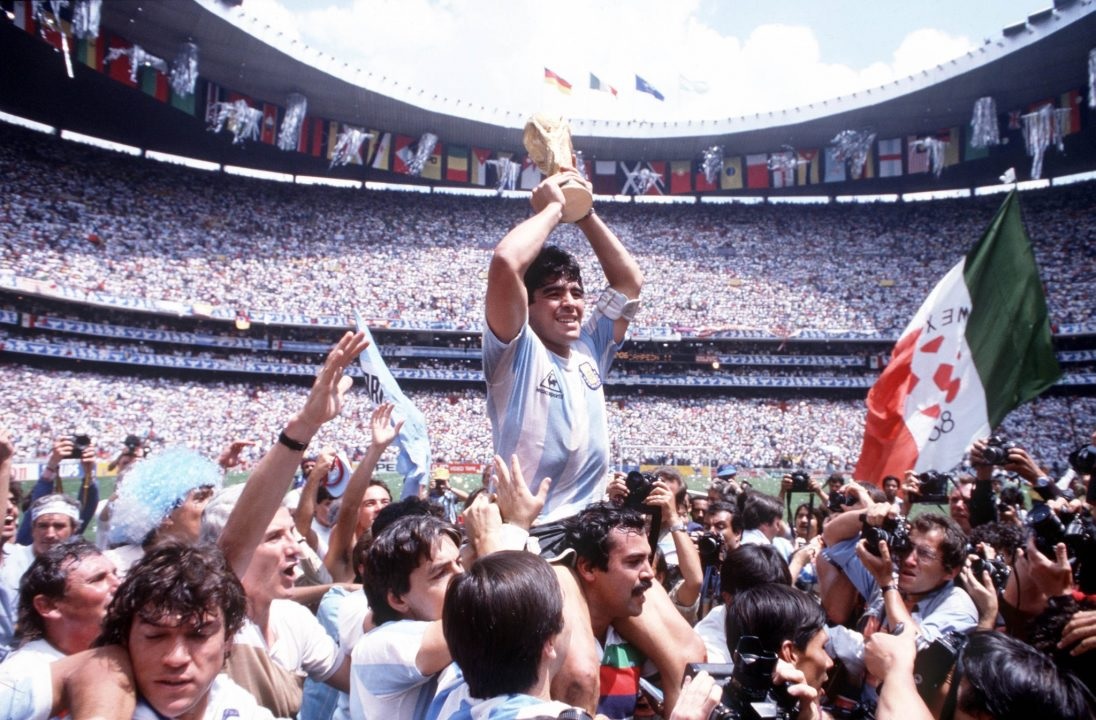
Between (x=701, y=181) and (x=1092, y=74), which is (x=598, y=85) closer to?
(x=701, y=181)

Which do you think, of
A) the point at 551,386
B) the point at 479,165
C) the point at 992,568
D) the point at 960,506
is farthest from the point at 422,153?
the point at 551,386

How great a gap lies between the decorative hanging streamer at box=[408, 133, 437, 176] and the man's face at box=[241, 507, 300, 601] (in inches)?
1527

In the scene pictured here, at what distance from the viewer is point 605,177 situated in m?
42.4

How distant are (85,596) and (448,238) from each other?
40987mm

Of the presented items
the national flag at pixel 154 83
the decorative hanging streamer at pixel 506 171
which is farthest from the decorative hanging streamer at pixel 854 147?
the national flag at pixel 154 83

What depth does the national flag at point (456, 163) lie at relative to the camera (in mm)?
40500

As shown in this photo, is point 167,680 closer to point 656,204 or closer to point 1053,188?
point 656,204

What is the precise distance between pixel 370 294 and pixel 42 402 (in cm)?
1559

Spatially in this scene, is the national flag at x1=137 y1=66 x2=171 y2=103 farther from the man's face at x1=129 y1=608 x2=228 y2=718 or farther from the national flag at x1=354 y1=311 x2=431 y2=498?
the man's face at x1=129 y1=608 x2=228 y2=718

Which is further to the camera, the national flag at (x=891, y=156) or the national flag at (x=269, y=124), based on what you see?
the national flag at (x=891, y=156)

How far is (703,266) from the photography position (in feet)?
138

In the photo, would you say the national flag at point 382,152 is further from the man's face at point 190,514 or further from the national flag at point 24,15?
the man's face at point 190,514

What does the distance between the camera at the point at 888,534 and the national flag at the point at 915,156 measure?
39397 mm

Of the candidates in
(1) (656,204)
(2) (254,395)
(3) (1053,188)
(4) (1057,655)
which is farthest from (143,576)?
(3) (1053,188)
